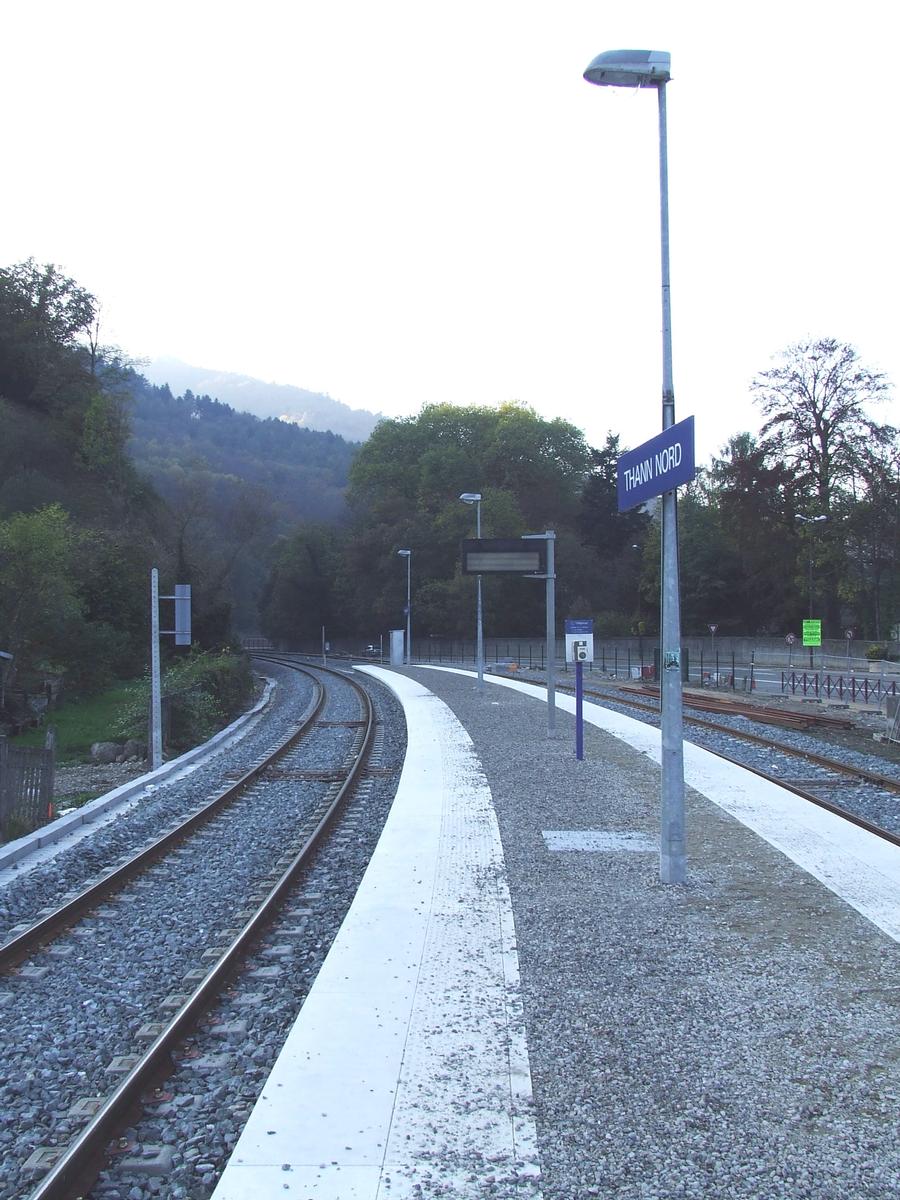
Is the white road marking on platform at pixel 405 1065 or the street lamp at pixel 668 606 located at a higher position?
the street lamp at pixel 668 606

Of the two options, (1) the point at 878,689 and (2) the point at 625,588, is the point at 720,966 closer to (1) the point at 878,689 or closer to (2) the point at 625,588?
(1) the point at 878,689

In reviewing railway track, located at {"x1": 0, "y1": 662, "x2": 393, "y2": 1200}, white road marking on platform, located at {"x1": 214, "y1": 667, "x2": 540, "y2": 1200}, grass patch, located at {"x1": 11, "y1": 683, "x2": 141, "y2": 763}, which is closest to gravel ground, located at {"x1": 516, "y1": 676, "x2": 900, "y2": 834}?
white road marking on platform, located at {"x1": 214, "y1": 667, "x2": 540, "y2": 1200}

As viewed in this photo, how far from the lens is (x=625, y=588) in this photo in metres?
79.9

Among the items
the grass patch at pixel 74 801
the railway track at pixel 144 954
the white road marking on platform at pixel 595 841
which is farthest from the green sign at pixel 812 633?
the white road marking on platform at pixel 595 841

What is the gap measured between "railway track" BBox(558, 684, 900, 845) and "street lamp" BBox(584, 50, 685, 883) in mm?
3285

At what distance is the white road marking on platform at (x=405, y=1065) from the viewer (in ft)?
13.5

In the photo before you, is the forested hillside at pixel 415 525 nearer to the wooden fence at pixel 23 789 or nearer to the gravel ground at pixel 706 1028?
the wooden fence at pixel 23 789

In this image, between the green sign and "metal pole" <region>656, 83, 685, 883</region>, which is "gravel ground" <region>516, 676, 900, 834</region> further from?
the green sign

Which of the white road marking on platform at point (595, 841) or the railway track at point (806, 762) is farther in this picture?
the railway track at point (806, 762)

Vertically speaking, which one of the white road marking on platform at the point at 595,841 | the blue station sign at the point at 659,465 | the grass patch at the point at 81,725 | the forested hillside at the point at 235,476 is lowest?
the grass patch at the point at 81,725

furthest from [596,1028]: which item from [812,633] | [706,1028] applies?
[812,633]

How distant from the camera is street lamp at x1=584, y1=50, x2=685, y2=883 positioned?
8.54m

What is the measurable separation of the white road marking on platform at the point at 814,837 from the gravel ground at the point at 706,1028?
246 mm

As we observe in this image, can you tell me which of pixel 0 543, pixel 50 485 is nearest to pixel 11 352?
pixel 50 485
